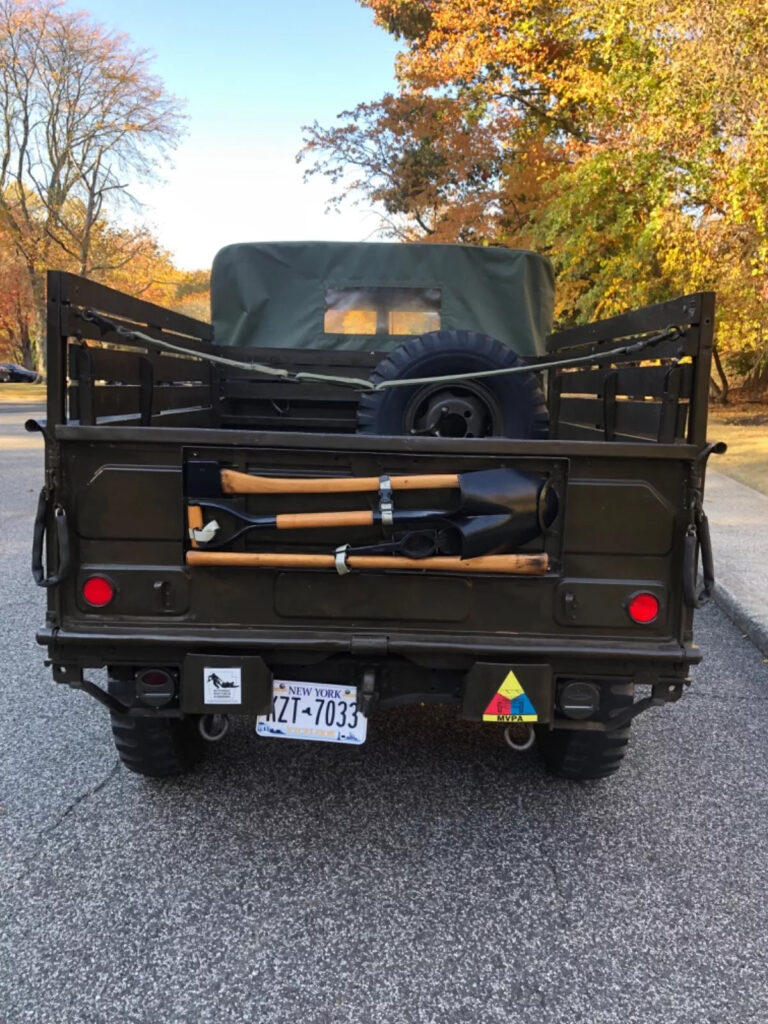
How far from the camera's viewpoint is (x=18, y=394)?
3559cm

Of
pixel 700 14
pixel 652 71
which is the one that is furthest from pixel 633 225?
pixel 700 14

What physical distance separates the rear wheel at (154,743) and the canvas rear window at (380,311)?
9.50ft

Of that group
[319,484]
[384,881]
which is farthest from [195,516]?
[384,881]

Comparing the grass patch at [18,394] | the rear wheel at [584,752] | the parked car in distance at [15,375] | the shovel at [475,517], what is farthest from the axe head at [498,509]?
the parked car in distance at [15,375]

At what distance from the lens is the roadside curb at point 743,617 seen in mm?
5523

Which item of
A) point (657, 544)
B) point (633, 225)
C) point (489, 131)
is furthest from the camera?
point (489, 131)

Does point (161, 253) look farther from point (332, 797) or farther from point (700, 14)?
point (332, 797)

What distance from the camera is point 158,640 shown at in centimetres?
278

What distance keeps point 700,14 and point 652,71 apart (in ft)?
4.76

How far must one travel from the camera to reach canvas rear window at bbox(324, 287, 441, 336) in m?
5.36

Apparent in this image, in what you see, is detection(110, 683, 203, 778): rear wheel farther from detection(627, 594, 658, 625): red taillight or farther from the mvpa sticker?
detection(627, 594, 658, 625): red taillight

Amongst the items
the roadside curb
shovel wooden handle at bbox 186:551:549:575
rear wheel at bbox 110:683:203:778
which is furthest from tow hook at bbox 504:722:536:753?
the roadside curb

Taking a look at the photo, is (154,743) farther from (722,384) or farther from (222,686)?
(722,384)

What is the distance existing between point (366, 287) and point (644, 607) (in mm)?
3295
